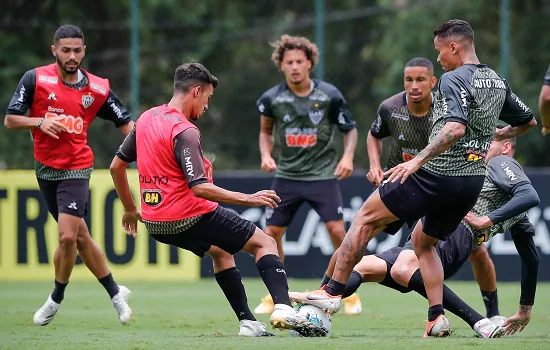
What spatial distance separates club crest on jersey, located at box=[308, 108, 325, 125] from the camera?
10.9 m

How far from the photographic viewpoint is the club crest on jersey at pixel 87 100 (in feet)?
30.9

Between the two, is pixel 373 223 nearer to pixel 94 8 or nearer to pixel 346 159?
pixel 346 159

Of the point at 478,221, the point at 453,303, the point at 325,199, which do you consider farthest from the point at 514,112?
the point at 325,199

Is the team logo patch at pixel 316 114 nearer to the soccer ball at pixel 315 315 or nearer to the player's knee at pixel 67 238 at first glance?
the player's knee at pixel 67 238

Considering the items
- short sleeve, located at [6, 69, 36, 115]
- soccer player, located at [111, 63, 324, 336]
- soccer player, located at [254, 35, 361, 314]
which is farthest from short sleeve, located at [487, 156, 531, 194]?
short sleeve, located at [6, 69, 36, 115]

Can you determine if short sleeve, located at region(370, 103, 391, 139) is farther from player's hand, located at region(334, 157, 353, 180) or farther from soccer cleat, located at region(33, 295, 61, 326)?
soccer cleat, located at region(33, 295, 61, 326)

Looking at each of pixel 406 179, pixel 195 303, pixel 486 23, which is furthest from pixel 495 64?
pixel 406 179

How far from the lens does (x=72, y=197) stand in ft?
30.0

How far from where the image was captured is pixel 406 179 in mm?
7227

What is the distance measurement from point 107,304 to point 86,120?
2.32 m

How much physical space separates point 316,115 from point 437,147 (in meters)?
4.14

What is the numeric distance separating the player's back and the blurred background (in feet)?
24.2

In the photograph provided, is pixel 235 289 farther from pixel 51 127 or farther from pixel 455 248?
pixel 51 127

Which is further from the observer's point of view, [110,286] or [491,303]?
[110,286]
